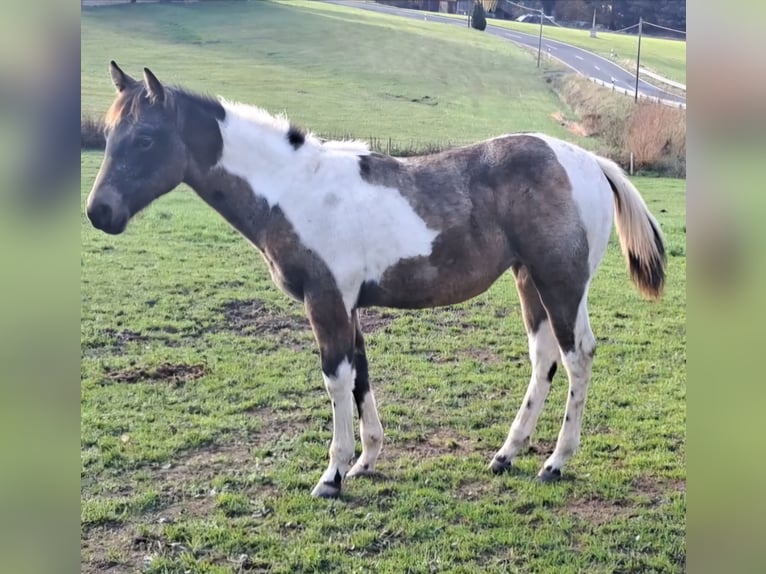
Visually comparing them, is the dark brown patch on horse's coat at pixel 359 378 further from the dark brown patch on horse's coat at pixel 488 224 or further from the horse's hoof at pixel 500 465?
the horse's hoof at pixel 500 465

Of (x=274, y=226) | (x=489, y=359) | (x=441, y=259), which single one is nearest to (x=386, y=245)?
(x=441, y=259)

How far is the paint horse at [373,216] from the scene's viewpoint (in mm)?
3004

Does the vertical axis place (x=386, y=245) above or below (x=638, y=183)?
below

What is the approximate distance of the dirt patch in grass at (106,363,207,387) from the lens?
11.1ft

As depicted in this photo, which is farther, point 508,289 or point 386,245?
point 508,289

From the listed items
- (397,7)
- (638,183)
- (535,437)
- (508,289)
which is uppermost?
(397,7)

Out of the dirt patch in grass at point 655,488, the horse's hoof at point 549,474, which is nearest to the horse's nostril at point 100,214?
the horse's hoof at point 549,474

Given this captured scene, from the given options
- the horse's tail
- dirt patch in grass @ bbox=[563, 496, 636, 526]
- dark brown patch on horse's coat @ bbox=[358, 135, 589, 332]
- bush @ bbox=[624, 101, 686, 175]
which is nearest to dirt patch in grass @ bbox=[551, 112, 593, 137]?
bush @ bbox=[624, 101, 686, 175]

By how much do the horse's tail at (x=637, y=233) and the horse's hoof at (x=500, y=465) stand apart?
3.53 feet

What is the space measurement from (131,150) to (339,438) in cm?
154
